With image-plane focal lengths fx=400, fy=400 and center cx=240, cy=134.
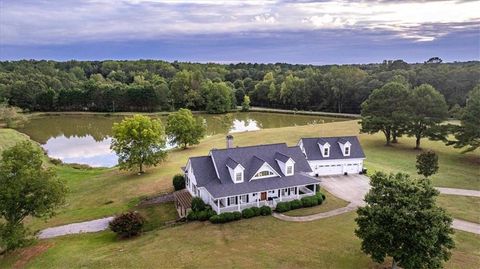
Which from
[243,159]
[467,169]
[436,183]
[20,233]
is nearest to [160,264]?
[20,233]

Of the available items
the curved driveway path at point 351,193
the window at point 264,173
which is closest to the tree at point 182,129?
the curved driveway path at point 351,193

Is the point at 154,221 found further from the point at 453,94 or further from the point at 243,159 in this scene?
the point at 453,94

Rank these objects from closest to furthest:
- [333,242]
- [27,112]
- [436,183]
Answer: [333,242] < [436,183] < [27,112]

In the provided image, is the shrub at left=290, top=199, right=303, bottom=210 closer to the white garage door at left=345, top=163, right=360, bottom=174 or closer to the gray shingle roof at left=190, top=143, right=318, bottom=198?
the gray shingle roof at left=190, top=143, right=318, bottom=198

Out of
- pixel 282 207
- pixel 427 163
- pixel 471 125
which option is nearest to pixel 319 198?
pixel 282 207

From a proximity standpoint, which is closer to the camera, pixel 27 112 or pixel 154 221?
pixel 154 221

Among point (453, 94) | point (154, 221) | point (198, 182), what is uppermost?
point (453, 94)
